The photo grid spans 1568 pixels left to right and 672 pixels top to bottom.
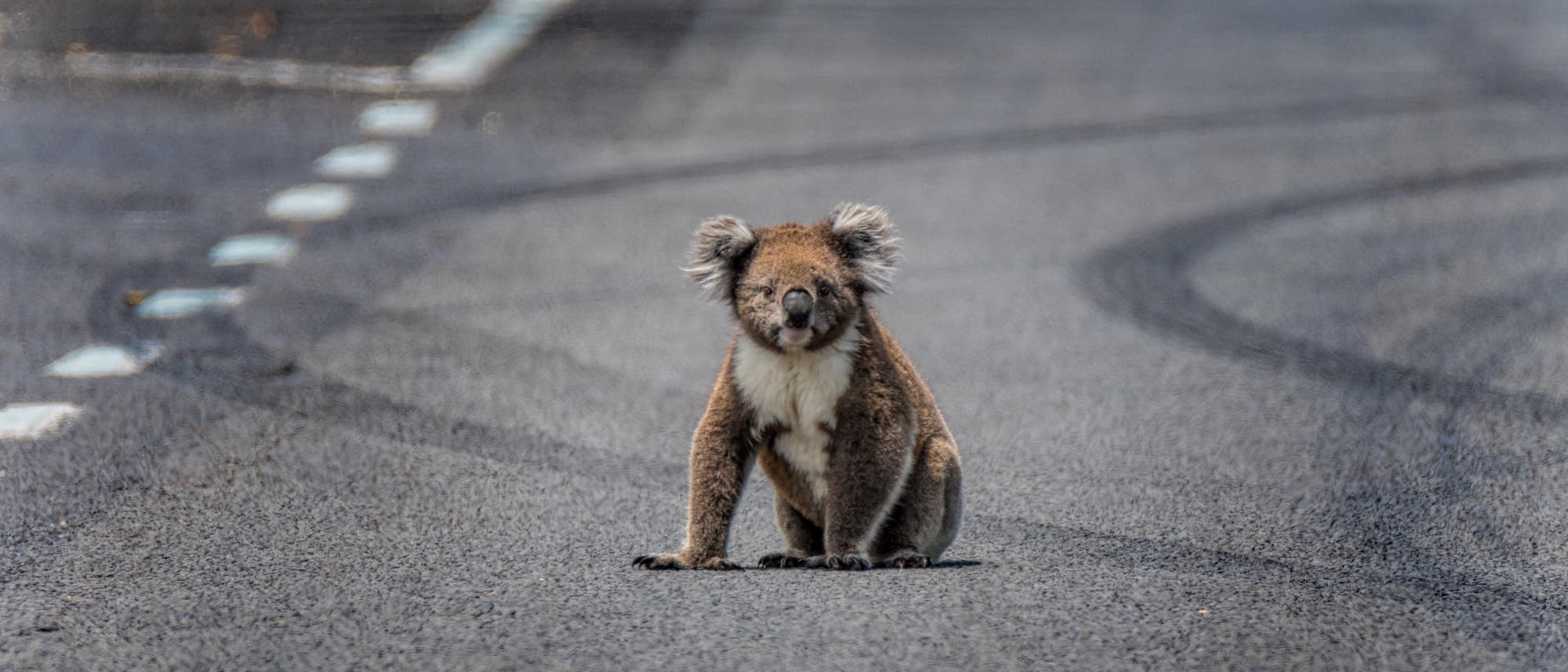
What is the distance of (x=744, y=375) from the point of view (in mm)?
4492

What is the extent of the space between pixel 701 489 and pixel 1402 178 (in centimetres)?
749

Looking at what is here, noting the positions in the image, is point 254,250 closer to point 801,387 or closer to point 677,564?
point 677,564

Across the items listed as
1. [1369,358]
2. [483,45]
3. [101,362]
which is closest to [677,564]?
[101,362]

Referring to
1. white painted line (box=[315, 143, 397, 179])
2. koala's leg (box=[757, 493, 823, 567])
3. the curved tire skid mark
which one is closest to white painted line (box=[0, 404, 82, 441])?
koala's leg (box=[757, 493, 823, 567])

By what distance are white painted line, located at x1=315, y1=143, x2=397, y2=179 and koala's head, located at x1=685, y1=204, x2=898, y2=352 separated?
5.92 metres

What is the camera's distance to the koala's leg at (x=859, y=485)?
4426mm

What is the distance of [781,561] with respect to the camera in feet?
14.9

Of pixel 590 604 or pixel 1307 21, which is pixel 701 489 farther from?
pixel 1307 21

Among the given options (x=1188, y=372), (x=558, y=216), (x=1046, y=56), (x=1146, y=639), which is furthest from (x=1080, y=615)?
(x=1046, y=56)

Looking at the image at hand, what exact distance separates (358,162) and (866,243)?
650 cm

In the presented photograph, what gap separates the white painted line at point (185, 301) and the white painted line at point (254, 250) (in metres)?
0.50

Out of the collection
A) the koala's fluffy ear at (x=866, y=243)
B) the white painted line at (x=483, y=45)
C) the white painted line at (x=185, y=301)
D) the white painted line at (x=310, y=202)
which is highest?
the koala's fluffy ear at (x=866, y=243)

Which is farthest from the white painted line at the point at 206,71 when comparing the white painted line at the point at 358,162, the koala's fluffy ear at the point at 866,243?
the koala's fluffy ear at the point at 866,243

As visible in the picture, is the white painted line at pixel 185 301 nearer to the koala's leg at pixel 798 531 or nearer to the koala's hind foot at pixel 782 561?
the koala's leg at pixel 798 531
